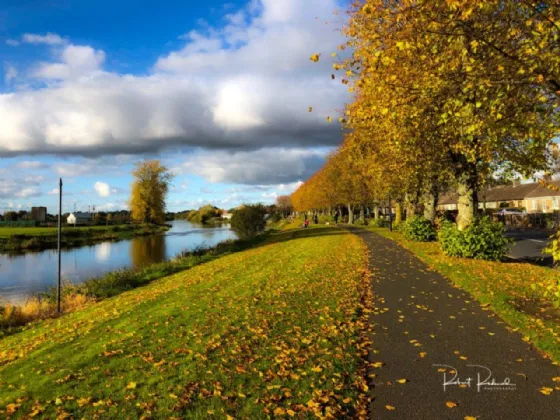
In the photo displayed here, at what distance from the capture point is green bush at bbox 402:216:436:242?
2428 centimetres

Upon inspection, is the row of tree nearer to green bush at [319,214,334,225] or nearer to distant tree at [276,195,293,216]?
green bush at [319,214,334,225]

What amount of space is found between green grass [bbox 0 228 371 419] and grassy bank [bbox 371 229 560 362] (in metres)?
2.81

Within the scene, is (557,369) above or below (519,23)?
below

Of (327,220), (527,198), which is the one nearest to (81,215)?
(327,220)

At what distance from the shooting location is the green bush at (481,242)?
A: 15133mm

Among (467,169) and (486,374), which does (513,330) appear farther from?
(467,169)

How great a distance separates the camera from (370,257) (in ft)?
59.5

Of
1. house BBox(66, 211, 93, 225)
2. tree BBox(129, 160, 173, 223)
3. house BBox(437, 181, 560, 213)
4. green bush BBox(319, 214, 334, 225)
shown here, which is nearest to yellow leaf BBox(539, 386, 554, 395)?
house BBox(437, 181, 560, 213)

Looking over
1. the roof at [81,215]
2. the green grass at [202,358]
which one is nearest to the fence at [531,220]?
the green grass at [202,358]

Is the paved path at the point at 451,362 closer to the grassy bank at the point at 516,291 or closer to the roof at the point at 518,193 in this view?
the grassy bank at the point at 516,291

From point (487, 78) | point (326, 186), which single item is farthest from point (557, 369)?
point (326, 186)

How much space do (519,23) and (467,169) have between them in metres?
10.7

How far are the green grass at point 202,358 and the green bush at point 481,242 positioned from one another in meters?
5.88

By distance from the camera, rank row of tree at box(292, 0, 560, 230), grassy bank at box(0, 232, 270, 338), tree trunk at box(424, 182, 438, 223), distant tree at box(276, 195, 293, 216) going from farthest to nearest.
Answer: distant tree at box(276, 195, 293, 216), tree trunk at box(424, 182, 438, 223), grassy bank at box(0, 232, 270, 338), row of tree at box(292, 0, 560, 230)
